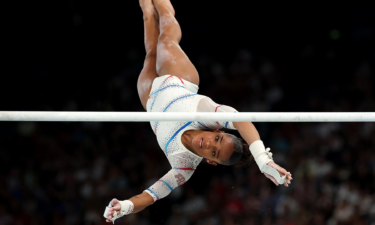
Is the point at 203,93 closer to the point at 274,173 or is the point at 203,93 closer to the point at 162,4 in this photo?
the point at 162,4

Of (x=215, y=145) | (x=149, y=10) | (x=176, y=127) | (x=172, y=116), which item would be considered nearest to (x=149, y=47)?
(x=149, y=10)

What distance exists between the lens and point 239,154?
2.58 meters

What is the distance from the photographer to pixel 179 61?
3.17 metres

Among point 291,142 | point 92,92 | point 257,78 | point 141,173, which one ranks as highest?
point 257,78

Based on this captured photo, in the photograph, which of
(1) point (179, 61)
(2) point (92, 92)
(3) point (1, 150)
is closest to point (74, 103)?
(2) point (92, 92)

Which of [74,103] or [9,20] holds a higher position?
[9,20]

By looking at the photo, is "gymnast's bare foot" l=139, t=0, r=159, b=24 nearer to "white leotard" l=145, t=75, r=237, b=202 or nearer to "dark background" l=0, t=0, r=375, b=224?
"white leotard" l=145, t=75, r=237, b=202

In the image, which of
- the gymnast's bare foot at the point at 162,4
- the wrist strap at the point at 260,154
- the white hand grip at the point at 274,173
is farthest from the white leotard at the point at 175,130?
the gymnast's bare foot at the point at 162,4

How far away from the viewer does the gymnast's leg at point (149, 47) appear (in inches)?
129

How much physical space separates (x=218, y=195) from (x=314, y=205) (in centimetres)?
111

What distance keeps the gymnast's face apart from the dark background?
204 cm

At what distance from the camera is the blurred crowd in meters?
4.41

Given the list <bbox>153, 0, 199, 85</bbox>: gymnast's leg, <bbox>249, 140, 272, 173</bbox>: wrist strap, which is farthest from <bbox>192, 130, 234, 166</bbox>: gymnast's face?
<bbox>153, 0, 199, 85</bbox>: gymnast's leg

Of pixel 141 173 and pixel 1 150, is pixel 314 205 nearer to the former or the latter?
pixel 141 173
